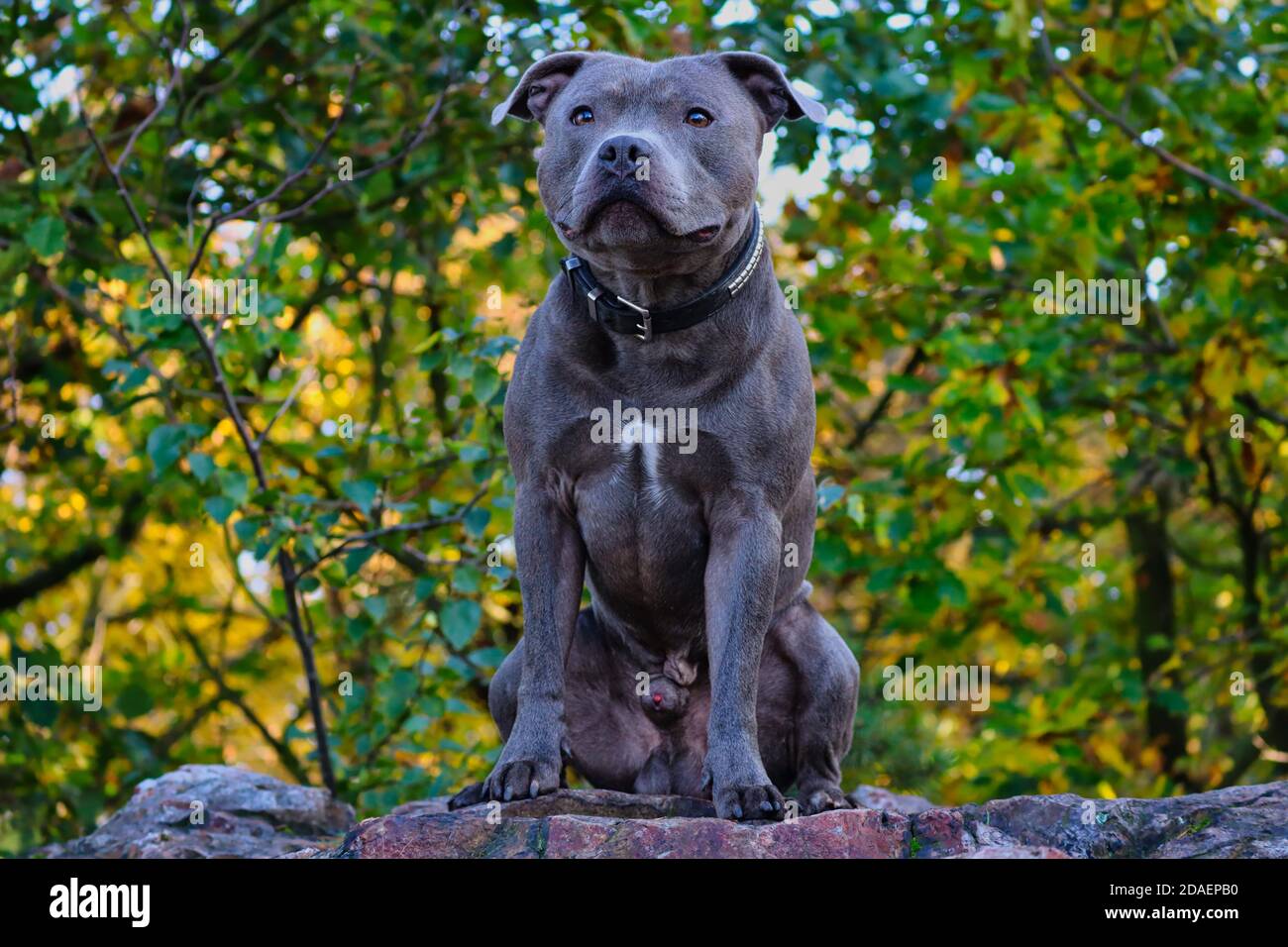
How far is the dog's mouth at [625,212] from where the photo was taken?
4.26m

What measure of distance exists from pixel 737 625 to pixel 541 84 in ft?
6.13

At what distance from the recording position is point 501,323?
24.0 ft

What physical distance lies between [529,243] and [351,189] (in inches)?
72.5

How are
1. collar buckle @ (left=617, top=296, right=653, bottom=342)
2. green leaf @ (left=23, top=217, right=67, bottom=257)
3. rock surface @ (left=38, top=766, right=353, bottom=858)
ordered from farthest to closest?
green leaf @ (left=23, top=217, right=67, bottom=257) → rock surface @ (left=38, top=766, right=353, bottom=858) → collar buckle @ (left=617, top=296, right=653, bottom=342)

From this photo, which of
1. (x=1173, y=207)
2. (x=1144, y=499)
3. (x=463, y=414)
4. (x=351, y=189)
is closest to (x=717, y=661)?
(x=463, y=414)

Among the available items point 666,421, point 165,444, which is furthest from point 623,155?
point 165,444

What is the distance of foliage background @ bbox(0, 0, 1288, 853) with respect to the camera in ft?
24.4

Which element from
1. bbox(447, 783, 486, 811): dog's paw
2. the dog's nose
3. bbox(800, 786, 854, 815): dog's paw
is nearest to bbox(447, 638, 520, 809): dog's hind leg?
bbox(447, 783, 486, 811): dog's paw

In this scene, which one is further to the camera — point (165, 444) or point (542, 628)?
point (165, 444)

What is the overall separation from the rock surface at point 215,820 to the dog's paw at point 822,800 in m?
1.73

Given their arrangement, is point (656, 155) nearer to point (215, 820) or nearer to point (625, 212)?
point (625, 212)

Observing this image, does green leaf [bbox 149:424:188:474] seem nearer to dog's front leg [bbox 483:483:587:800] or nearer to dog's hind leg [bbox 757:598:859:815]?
dog's front leg [bbox 483:483:587:800]

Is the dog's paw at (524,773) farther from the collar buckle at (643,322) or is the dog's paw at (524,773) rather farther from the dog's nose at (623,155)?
the dog's nose at (623,155)
